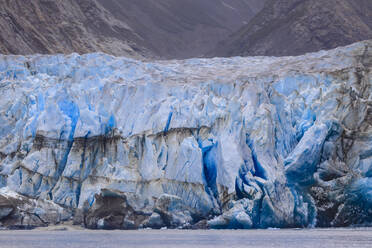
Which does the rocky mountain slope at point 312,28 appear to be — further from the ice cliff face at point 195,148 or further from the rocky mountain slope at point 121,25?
the ice cliff face at point 195,148

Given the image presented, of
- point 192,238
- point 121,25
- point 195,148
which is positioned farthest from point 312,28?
point 192,238

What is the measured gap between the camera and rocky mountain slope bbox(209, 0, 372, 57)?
59156 mm

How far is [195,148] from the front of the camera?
21.6m

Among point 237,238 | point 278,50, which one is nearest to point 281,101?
point 237,238

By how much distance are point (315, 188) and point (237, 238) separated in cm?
417

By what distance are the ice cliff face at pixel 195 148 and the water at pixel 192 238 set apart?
78 centimetres

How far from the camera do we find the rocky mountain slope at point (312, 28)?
Answer: 59.2m

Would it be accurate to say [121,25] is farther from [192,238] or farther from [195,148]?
[192,238]

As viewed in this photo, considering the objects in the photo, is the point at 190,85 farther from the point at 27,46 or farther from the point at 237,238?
the point at 27,46

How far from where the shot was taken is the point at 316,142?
21031 mm

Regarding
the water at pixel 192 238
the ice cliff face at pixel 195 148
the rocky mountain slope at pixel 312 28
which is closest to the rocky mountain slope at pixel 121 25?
the rocky mountain slope at pixel 312 28

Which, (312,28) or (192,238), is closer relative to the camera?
(192,238)

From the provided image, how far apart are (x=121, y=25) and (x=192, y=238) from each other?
57.8 metres

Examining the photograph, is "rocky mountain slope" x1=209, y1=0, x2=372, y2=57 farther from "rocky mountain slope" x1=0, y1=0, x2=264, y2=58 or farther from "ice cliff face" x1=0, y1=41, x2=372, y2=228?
"ice cliff face" x1=0, y1=41, x2=372, y2=228
